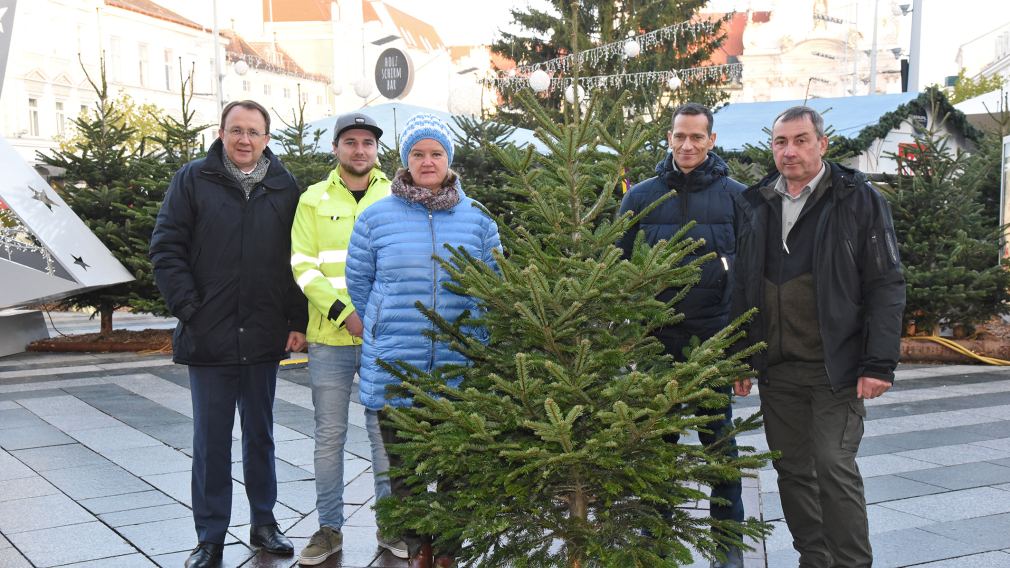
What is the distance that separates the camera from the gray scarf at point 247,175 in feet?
14.7

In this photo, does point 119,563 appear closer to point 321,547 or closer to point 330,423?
point 321,547

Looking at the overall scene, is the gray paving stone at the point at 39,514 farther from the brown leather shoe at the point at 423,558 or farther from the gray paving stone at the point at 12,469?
the brown leather shoe at the point at 423,558

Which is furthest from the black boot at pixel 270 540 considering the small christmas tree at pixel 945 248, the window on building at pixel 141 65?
the window on building at pixel 141 65

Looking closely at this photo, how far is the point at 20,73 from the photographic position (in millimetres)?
50375

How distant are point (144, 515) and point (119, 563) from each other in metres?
0.74

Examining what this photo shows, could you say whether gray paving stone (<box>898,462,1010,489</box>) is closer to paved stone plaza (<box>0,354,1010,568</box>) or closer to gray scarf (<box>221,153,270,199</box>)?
paved stone plaza (<box>0,354,1010,568</box>)

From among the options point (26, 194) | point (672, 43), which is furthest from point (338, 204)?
point (672, 43)

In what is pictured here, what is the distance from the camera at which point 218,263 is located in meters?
4.40

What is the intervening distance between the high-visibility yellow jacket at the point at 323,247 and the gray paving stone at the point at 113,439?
9.43ft

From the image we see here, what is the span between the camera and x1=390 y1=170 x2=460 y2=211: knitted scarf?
398cm

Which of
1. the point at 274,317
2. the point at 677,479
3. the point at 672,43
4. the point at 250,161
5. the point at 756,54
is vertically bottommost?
the point at 677,479

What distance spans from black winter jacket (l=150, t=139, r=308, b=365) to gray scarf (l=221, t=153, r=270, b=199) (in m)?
0.02

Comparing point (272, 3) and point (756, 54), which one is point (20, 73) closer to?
point (272, 3)

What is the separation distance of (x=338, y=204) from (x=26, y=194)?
7.69 metres
